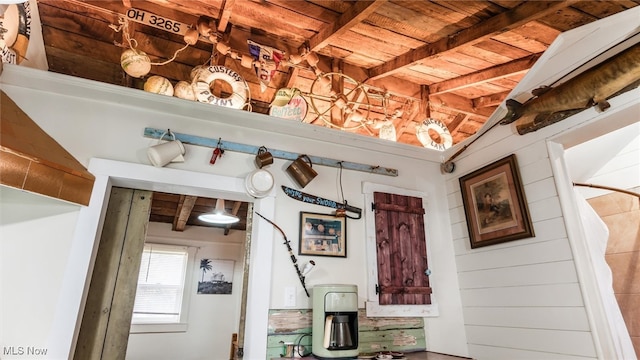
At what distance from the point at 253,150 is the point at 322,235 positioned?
2.51 ft

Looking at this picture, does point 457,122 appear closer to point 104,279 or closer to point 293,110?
point 293,110

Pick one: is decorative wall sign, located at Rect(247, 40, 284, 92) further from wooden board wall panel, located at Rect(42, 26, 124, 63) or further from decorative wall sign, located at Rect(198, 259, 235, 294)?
decorative wall sign, located at Rect(198, 259, 235, 294)

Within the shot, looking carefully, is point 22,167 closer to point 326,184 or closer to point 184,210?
point 326,184

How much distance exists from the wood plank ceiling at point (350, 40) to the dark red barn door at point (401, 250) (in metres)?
0.76

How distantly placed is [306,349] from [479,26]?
2.45 metres

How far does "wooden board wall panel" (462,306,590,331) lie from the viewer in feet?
6.05

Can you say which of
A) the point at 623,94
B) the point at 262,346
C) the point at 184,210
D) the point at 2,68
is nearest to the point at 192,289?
the point at 184,210

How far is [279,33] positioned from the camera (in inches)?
106

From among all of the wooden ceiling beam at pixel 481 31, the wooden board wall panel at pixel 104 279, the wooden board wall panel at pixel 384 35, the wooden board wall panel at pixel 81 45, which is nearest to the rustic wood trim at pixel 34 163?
the wooden board wall panel at pixel 104 279

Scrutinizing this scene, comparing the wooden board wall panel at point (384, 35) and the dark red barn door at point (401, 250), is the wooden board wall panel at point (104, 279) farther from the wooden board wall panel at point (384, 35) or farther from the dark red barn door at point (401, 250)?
the wooden board wall panel at point (384, 35)

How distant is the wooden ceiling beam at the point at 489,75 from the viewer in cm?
272

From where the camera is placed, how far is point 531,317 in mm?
2068

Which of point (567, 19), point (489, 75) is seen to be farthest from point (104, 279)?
point (567, 19)

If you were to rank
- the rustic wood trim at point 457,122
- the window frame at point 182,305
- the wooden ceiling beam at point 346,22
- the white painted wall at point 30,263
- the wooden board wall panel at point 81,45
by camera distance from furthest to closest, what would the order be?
the window frame at point 182,305
the rustic wood trim at point 457,122
the wooden board wall panel at point 81,45
the wooden ceiling beam at point 346,22
the white painted wall at point 30,263
